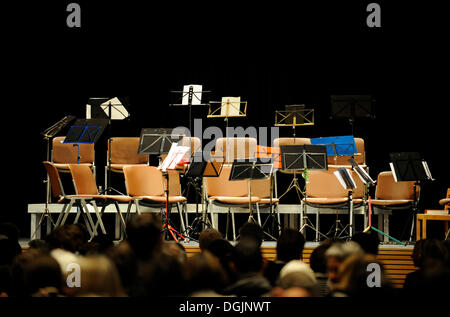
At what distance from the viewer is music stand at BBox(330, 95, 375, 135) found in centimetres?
722

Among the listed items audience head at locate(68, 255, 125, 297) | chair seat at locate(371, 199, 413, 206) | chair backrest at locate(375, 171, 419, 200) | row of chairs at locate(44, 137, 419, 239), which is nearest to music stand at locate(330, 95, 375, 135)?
row of chairs at locate(44, 137, 419, 239)

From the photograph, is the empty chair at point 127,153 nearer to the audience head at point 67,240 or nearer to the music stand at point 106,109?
the music stand at point 106,109

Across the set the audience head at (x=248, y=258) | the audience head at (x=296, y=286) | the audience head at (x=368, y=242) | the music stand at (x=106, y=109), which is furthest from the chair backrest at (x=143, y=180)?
the audience head at (x=296, y=286)

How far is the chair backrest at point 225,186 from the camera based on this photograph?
→ 7.16 m

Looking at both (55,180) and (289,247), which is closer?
(289,247)

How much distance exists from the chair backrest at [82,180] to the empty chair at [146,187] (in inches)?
15.0

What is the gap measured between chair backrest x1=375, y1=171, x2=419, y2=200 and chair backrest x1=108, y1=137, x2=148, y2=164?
10.2 ft

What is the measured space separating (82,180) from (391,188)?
148 inches

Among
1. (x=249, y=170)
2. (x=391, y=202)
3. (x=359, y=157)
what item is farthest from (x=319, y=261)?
(x=359, y=157)

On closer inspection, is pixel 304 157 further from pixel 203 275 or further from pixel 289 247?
pixel 203 275

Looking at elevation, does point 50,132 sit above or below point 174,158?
above

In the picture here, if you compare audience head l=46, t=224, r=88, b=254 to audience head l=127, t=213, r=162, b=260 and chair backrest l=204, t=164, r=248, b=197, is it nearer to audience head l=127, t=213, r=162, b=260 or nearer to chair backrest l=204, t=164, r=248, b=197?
audience head l=127, t=213, r=162, b=260

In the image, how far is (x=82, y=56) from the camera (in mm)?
9242

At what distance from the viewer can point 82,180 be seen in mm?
6562
